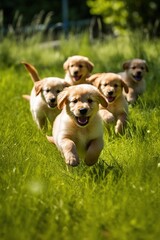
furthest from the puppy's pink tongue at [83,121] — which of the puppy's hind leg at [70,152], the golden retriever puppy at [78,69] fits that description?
the golden retriever puppy at [78,69]

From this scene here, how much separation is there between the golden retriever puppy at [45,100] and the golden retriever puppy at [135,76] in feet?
4.03

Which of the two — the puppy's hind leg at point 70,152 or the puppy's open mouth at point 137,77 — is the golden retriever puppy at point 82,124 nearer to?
the puppy's hind leg at point 70,152

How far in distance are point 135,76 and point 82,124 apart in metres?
2.56

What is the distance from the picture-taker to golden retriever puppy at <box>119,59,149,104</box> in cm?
640

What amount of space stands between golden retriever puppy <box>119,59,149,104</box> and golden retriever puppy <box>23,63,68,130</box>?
4.03 feet

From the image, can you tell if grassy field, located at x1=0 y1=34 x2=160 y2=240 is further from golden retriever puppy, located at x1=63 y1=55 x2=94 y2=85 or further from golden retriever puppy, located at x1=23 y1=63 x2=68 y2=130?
golden retriever puppy, located at x1=63 y1=55 x2=94 y2=85

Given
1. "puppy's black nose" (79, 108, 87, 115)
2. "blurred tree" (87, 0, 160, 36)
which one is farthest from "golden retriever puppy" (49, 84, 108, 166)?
"blurred tree" (87, 0, 160, 36)

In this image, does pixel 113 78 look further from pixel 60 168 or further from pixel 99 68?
pixel 99 68

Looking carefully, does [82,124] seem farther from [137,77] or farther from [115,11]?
[115,11]

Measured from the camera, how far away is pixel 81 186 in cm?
361

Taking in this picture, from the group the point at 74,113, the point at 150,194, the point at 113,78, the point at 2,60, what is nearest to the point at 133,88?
the point at 113,78

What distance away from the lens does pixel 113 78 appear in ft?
17.4

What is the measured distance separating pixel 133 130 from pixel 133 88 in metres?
1.64

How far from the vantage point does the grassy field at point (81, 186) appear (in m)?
2.90
